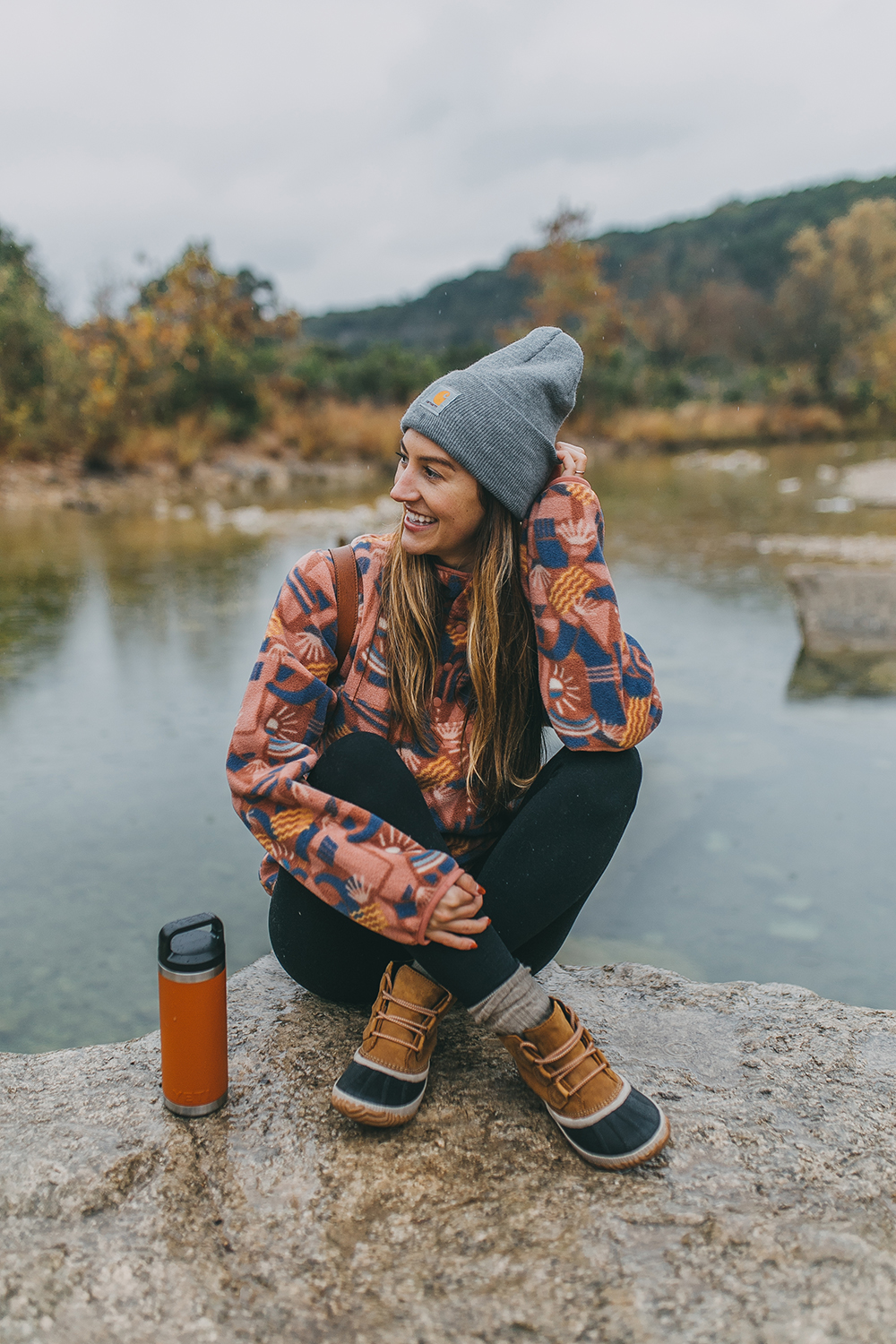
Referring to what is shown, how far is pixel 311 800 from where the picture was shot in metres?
1.28

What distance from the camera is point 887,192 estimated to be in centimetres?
1459

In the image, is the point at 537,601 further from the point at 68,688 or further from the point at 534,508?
the point at 68,688

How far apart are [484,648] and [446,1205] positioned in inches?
29.6

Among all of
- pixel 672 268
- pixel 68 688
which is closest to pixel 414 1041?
pixel 68 688

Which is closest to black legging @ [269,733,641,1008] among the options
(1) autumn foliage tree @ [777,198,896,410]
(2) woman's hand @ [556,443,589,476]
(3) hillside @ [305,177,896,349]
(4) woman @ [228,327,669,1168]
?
(4) woman @ [228,327,669,1168]

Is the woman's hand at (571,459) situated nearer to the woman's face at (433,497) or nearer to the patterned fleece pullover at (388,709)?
the patterned fleece pullover at (388,709)

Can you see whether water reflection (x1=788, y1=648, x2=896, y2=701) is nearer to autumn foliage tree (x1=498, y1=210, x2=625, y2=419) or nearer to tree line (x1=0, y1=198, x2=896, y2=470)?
tree line (x1=0, y1=198, x2=896, y2=470)

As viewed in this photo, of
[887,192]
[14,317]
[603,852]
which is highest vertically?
[887,192]

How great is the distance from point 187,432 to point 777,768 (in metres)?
10.4

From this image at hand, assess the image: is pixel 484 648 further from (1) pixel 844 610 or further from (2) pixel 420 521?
(1) pixel 844 610

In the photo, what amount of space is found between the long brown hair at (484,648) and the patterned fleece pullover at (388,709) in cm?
2

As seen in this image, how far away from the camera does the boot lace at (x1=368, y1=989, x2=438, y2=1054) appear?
1.26m

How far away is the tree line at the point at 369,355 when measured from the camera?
35.9ft

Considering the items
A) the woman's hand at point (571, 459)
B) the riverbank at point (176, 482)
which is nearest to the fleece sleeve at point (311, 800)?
the woman's hand at point (571, 459)
